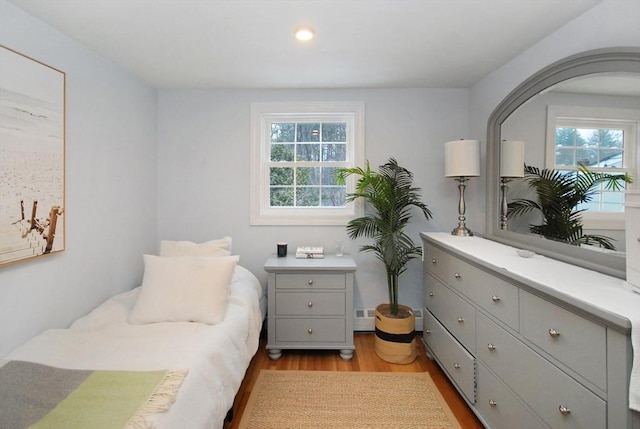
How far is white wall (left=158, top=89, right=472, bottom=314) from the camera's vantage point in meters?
2.92

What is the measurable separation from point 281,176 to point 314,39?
4.66 feet

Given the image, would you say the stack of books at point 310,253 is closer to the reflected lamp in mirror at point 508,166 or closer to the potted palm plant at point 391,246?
the potted palm plant at point 391,246

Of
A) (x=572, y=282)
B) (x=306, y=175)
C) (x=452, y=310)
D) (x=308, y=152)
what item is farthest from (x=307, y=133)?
(x=572, y=282)

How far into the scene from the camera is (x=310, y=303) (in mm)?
2498

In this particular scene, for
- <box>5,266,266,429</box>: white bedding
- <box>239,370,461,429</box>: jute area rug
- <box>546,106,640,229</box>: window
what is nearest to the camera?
<box>5,266,266,429</box>: white bedding

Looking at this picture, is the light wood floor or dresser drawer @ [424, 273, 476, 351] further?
the light wood floor

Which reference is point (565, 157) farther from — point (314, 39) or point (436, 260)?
point (314, 39)

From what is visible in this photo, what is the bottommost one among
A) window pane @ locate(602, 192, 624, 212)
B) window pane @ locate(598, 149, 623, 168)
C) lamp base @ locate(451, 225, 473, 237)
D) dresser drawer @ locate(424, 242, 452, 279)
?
dresser drawer @ locate(424, 242, 452, 279)

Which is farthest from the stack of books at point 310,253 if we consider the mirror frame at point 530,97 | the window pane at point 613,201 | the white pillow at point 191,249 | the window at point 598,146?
the window pane at point 613,201

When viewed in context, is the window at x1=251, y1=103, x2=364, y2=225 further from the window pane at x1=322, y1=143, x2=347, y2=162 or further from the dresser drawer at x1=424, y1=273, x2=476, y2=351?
the dresser drawer at x1=424, y1=273, x2=476, y2=351

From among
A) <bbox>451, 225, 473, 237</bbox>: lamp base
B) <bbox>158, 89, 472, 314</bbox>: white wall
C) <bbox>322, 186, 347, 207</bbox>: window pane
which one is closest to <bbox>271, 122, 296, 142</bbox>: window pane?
<bbox>158, 89, 472, 314</bbox>: white wall

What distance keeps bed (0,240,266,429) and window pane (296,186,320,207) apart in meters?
1.06

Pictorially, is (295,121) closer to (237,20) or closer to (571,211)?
(237,20)

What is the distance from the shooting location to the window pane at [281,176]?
3.10m
